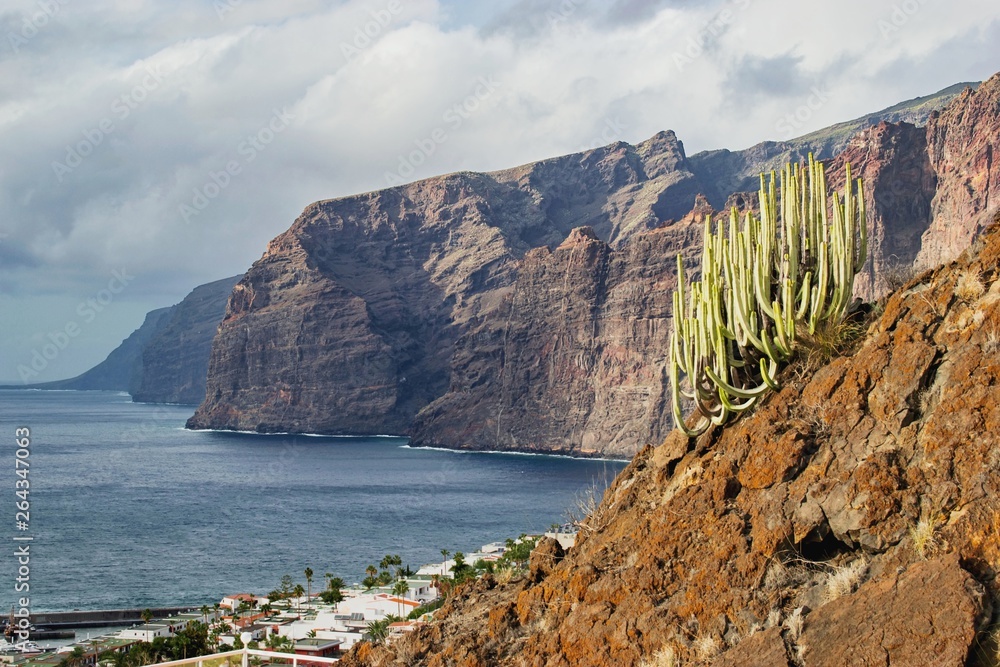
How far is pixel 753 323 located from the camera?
42.1ft

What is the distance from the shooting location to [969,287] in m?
10.8

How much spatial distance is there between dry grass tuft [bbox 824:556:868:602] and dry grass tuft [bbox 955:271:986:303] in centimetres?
309

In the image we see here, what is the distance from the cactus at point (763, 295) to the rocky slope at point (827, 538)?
532 mm

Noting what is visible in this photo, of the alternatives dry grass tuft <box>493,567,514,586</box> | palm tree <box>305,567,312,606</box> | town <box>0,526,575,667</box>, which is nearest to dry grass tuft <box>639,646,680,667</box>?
dry grass tuft <box>493,567,514,586</box>

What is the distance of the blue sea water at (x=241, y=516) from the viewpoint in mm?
81500

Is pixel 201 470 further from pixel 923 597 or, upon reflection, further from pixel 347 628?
pixel 923 597

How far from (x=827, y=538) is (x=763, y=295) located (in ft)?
12.3

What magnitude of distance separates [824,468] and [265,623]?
52972mm

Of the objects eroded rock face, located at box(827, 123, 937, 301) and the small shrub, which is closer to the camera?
the small shrub

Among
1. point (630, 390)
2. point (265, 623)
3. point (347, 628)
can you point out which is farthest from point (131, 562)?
point (630, 390)

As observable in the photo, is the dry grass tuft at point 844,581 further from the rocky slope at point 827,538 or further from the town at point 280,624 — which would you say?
the town at point 280,624

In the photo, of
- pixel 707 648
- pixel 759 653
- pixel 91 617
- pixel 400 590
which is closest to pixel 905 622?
pixel 759 653

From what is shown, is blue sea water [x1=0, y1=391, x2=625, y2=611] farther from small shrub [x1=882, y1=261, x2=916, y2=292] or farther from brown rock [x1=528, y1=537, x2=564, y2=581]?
small shrub [x1=882, y1=261, x2=916, y2=292]

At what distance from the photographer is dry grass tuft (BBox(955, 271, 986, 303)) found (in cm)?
1073
